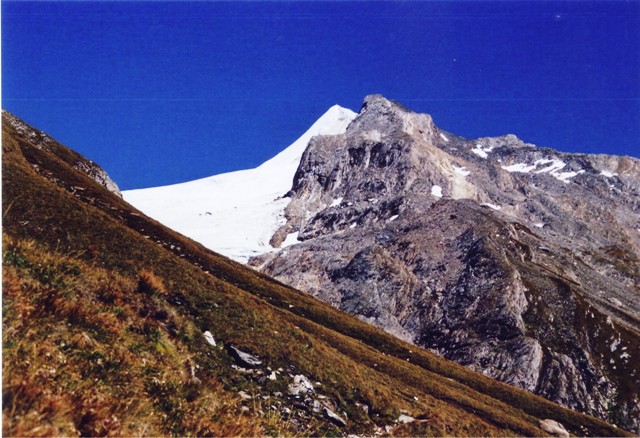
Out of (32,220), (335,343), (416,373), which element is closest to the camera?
(32,220)

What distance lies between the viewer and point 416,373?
4897 cm

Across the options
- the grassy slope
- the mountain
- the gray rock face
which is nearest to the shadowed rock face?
the mountain

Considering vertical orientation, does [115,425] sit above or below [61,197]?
below

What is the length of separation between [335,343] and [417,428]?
51.5 ft

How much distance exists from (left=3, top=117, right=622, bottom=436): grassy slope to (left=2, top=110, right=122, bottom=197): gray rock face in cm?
1695

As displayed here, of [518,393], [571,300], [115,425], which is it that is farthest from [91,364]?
[571,300]

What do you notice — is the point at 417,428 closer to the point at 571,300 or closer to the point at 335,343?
the point at 335,343

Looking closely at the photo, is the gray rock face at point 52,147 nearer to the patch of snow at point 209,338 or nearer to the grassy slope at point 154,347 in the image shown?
the grassy slope at point 154,347

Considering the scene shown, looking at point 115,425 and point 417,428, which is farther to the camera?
point 417,428

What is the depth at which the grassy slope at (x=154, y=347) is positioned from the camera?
29.2 feet

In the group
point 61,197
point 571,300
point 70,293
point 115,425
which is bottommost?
point 115,425

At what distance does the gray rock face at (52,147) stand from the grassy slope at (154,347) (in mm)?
16952

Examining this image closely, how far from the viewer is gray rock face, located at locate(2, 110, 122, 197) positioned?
78312 millimetres

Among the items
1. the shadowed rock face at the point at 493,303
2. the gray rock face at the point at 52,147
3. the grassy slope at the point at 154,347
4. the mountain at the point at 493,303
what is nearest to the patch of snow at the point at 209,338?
the grassy slope at the point at 154,347
